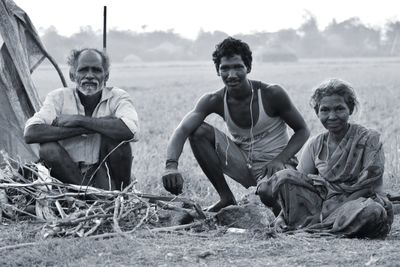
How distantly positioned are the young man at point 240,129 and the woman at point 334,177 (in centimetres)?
53

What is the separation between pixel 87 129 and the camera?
5.55m

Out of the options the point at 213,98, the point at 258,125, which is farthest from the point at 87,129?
the point at 258,125

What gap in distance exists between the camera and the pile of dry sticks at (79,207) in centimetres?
477

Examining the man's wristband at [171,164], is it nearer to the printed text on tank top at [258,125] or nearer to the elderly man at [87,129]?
the elderly man at [87,129]

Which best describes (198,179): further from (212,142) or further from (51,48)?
(51,48)

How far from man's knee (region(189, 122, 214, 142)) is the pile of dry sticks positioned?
0.63 metres

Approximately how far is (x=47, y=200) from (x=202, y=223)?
1091 mm

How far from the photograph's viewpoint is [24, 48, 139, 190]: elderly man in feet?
18.1

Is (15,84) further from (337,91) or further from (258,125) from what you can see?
(337,91)

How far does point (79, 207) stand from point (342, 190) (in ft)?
5.94

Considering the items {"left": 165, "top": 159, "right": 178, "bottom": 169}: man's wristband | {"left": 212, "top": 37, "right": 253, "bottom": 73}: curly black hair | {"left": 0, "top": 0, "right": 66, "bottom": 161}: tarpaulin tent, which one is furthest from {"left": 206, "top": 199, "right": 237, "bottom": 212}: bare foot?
{"left": 0, "top": 0, "right": 66, "bottom": 161}: tarpaulin tent

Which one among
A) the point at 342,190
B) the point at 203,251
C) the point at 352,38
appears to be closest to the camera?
the point at 203,251

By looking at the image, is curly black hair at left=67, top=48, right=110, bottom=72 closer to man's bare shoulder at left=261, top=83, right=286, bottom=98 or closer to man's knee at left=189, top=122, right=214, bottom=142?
man's knee at left=189, top=122, right=214, bottom=142

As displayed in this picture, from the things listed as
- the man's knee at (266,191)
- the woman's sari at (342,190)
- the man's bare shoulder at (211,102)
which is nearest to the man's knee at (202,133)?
the man's bare shoulder at (211,102)
